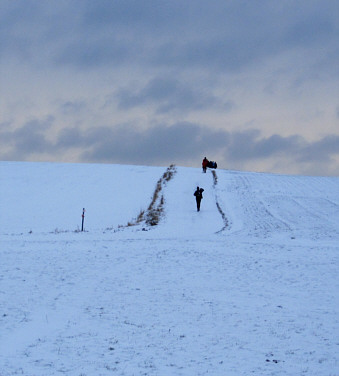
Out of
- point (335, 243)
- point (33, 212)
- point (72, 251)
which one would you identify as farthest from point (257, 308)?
point (33, 212)

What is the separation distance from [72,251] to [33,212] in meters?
15.6

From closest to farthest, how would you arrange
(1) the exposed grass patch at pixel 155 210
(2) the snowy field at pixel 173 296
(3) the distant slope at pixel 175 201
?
(2) the snowy field at pixel 173 296 < (3) the distant slope at pixel 175 201 < (1) the exposed grass patch at pixel 155 210

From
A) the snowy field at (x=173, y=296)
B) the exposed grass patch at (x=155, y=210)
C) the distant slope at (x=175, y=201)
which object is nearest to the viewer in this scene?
the snowy field at (x=173, y=296)

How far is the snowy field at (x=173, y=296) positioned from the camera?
9.20m

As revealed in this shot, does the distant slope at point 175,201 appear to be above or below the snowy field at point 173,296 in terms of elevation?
above

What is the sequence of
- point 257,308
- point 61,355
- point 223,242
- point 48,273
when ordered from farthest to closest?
→ point 223,242 < point 48,273 < point 257,308 < point 61,355

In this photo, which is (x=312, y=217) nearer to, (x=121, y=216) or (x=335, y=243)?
(x=335, y=243)

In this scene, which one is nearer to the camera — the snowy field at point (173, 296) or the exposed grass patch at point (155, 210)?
the snowy field at point (173, 296)

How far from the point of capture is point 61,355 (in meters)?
9.21

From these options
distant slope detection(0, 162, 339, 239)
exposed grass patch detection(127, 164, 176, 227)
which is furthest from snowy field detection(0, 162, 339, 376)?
exposed grass patch detection(127, 164, 176, 227)

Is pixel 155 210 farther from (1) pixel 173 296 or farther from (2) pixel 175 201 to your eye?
(1) pixel 173 296

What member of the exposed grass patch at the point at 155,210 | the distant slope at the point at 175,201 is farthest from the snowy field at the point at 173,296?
the exposed grass patch at the point at 155,210

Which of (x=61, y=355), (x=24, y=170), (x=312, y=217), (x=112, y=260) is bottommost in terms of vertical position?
(x=61, y=355)

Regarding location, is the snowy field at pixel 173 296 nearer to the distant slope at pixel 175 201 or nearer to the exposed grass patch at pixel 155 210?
the distant slope at pixel 175 201
